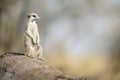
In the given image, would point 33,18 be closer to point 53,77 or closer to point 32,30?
point 32,30

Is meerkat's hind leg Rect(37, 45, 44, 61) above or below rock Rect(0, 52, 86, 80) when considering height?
above

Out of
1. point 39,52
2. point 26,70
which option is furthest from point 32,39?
point 26,70

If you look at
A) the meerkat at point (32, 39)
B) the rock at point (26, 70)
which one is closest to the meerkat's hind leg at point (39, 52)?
the meerkat at point (32, 39)

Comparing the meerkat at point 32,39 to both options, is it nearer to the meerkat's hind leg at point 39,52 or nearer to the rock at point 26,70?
the meerkat's hind leg at point 39,52

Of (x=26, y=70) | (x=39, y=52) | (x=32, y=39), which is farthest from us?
(x=32, y=39)

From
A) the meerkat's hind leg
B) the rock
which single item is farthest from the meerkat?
the rock

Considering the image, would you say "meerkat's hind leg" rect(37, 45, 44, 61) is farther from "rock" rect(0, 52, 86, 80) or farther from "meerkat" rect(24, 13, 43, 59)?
"rock" rect(0, 52, 86, 80)

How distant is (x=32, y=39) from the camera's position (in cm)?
2741

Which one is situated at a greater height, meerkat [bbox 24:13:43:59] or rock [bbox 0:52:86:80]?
meerkat [bbox 24:13:43:59]

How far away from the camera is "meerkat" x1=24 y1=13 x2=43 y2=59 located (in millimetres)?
27094

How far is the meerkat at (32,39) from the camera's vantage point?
27094mm

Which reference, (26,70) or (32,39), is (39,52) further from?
(26,70)

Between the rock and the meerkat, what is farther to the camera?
the meerkat

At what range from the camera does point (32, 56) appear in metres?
27.1
